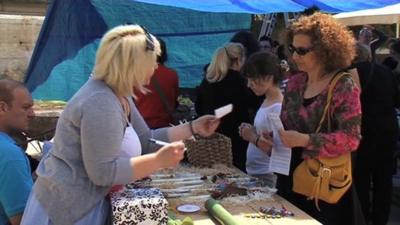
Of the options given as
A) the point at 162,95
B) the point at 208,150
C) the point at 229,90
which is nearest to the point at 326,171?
the point at 208,150

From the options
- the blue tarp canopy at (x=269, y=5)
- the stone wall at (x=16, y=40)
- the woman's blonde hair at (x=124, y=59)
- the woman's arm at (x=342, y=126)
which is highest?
the blue tarp canopy at (x=269, y=5)

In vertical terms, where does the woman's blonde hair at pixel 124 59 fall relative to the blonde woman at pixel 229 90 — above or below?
above

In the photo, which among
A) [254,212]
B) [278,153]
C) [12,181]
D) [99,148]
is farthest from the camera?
[278,153]

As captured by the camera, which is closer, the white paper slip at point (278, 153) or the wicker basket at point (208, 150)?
the white paper slip at point (278, 153)

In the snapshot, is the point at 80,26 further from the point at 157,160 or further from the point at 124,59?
the point at 157,160

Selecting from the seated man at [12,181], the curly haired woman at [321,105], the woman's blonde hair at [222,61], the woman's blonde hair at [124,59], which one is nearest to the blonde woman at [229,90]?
the woman's blonde hair at [222,61]

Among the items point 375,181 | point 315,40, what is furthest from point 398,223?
point 315,40

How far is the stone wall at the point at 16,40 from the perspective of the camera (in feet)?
37.6

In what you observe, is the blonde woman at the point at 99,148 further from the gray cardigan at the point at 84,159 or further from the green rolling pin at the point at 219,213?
the green rolling pin at the point at 219,213

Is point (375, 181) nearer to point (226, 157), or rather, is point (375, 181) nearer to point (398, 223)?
point (398, 223)

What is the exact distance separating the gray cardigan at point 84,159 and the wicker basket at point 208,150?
1.32 meters

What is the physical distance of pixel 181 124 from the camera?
2.74 meters

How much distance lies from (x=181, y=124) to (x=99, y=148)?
1002 millimetres

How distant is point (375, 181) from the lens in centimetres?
449
